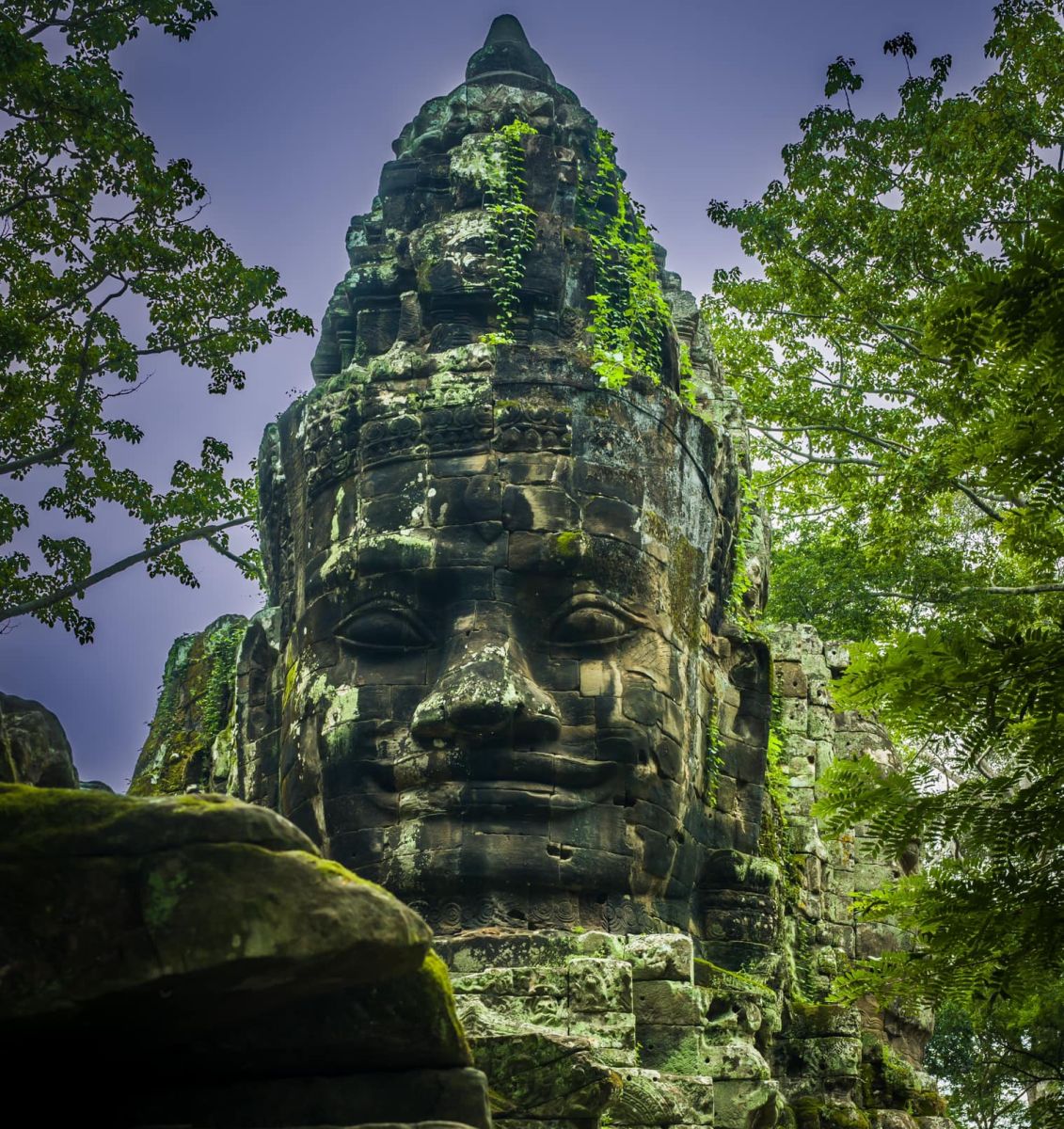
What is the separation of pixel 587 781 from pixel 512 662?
83cm

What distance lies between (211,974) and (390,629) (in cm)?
638

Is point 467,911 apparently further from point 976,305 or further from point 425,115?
point 425,115

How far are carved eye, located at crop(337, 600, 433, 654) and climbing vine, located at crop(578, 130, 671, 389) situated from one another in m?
2.06

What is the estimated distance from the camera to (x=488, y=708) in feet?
30.4

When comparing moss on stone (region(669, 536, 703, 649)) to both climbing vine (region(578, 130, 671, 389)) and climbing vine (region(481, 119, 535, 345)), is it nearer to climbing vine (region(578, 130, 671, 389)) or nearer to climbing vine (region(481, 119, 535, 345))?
climbing vine (region(578, 130, 671, 389))

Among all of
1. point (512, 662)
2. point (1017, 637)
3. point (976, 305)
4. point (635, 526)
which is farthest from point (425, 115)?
point (1017, 637)

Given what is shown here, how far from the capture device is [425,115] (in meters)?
12.0

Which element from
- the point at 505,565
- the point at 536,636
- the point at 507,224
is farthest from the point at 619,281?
the point at 536,636

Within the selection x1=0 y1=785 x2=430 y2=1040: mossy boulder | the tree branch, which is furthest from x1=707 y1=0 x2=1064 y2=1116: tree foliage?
the tree branch

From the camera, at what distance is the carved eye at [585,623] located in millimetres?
9922

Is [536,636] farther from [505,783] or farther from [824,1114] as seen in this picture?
[824,1114]

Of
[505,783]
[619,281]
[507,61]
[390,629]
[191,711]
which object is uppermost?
[507,61]

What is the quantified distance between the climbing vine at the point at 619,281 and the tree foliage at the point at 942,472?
77.8 inches

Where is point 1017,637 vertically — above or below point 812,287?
below
